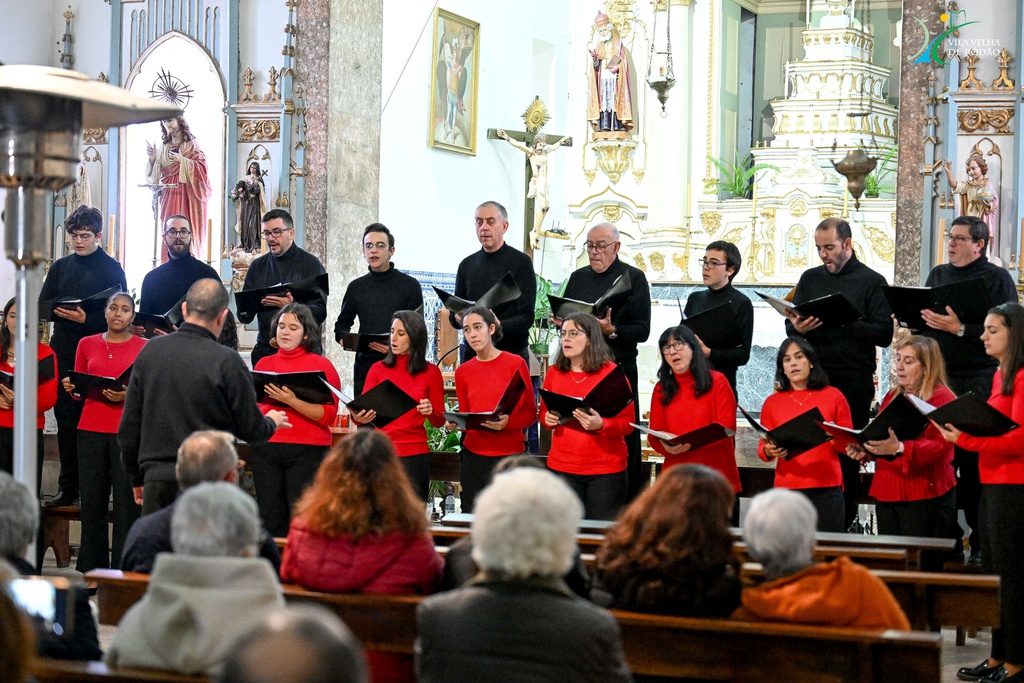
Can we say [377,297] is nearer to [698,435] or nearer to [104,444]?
[104,444]

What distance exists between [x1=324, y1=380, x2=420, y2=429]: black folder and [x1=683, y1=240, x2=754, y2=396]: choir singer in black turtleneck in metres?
1.38

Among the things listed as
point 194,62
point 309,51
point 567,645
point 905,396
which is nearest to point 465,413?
point 905,396

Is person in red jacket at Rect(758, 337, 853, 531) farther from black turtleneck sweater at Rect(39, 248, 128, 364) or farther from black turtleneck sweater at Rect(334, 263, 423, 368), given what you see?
black turtleneck sweater at Rect(39, 248, 128, 364)

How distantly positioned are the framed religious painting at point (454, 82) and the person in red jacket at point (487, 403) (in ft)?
21.1

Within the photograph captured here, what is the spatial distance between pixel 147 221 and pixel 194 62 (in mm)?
1171

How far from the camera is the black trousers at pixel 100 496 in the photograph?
6.63 metres

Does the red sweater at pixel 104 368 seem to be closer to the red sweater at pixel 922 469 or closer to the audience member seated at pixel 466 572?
the audience member seated at pixel 466 572

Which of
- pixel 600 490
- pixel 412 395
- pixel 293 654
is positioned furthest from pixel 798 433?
pixel 293 654

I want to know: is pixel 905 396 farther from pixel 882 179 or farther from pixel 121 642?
pixel 882 179

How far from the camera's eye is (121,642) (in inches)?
114

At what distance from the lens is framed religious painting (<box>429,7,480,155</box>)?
1241 centimetres

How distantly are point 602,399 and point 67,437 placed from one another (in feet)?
10.9

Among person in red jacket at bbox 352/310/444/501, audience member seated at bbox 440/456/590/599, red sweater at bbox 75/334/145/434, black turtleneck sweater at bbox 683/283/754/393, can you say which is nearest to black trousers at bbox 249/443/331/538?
person in red jacket at bbox 352/310/444/501

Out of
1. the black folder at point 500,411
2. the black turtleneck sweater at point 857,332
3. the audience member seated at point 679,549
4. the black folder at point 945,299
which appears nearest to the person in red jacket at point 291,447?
the black folder at point 500,411
